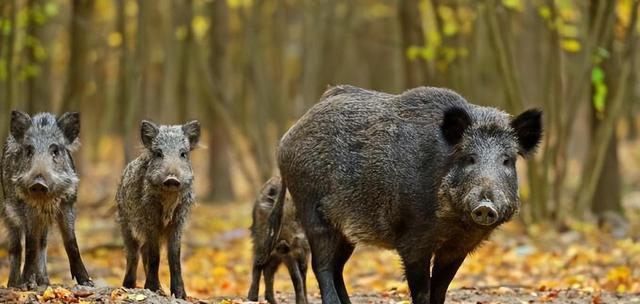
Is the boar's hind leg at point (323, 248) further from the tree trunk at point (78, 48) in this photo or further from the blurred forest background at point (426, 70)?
the tree trunk at point (78, 48)

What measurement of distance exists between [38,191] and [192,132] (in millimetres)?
1463

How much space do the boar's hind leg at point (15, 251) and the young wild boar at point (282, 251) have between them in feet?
6.69

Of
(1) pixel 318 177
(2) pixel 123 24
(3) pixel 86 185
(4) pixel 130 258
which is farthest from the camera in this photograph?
(3) pixel 86 185

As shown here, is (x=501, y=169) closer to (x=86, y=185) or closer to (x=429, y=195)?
(x=429, y=195)

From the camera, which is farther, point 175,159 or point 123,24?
point 123,24

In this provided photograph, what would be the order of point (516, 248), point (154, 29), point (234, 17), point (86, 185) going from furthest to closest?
point (234, 17)
point (154, 29)
point (86, 185)
point (516, 248)

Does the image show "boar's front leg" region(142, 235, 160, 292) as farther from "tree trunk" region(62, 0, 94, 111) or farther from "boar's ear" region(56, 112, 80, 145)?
"tree trunk" region(62, 0, 94, 111)

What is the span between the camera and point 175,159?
8648 millimetres

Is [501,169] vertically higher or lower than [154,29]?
lower

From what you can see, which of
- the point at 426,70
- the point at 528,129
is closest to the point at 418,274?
the point at 528,129

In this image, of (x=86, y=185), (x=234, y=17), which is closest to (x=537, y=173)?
(x=86, y=185)

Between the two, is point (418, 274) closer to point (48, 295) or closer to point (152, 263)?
point (152, 263)

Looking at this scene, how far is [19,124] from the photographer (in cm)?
866

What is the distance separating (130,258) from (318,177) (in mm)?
1923
